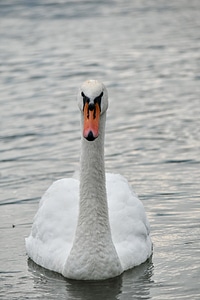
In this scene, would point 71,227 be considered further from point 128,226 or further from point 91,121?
point 91,121

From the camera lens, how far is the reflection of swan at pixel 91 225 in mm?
9497

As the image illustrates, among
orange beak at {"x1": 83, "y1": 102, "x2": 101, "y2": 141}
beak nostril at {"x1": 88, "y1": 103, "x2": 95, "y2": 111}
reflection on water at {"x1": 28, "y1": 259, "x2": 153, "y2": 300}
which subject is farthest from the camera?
reflection on water at {"x1": 28, "y1": 259, "x2": 153, "y2": 300}

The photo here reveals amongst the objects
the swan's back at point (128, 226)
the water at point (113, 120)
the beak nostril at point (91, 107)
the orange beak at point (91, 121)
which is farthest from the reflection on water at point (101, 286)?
the beak nostril at point (91, 107)

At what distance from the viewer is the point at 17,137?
15062 millimetres

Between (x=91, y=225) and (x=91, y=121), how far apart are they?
1172mm

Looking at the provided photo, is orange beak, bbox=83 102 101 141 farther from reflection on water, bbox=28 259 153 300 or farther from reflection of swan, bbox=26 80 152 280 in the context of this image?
reflection on water, bbox=28 259 153 300

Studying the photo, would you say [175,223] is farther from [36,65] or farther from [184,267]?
[36,65]

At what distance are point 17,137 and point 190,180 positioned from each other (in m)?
3.41

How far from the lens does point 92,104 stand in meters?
9.18

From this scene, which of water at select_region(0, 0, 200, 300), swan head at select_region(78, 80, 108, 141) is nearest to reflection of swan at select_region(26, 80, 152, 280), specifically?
swan head at select_region(78, 80, 108, 141)

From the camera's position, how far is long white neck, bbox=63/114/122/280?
963cm

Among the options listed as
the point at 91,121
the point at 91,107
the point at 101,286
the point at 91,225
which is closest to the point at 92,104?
the point at 91,107

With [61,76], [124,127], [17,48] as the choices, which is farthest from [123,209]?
[17,48]

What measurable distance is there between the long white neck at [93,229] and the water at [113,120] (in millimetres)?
139
